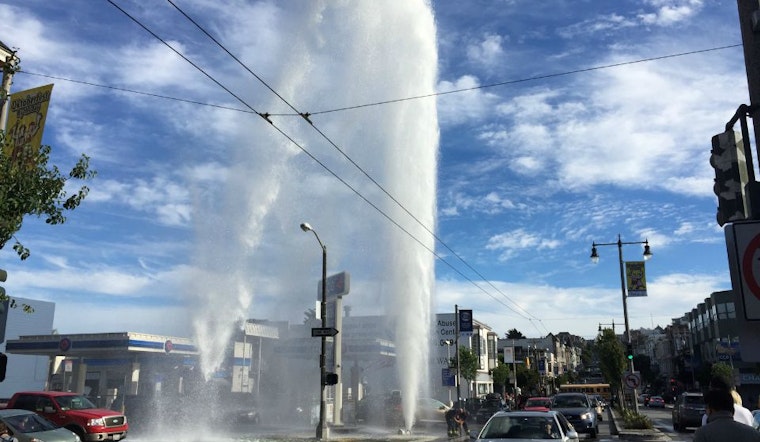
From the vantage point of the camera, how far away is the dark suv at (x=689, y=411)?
29.3 metres

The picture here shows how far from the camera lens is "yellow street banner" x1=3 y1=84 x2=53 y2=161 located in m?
12.0

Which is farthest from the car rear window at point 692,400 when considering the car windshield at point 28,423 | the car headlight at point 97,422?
the car windshield at point 28,423

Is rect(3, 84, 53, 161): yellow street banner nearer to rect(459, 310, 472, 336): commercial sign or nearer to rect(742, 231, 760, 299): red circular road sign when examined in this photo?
rect(742, 231, 760, 299): red circular road sign

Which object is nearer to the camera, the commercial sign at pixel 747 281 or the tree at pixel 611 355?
the commercial sign at pixel 747 281

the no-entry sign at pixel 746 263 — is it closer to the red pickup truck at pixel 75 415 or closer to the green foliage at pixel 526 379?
the red pickup truck at pixel 75 415

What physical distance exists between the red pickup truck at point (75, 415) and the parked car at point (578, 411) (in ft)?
55.0

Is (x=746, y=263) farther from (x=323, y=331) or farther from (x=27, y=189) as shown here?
(x=323, y=331)

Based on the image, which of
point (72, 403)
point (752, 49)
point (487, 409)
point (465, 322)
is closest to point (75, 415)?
point (72, 403)

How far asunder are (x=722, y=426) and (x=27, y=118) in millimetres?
13901

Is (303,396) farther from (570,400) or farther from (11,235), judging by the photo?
(11,235)

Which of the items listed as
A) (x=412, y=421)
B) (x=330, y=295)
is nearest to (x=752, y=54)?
(x=412, y=421)

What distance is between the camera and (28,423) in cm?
1584

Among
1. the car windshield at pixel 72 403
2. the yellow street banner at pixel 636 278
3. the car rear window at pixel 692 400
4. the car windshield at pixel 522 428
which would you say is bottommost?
the car rear window at pixel 692 400

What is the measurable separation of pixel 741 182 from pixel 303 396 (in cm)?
5516
